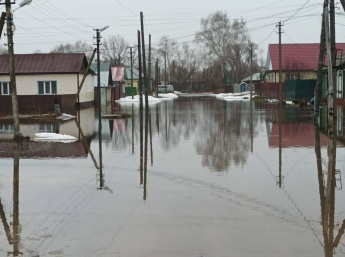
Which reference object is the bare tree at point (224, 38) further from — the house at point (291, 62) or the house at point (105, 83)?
the house at point (105, 83)

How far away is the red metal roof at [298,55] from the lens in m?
72.3

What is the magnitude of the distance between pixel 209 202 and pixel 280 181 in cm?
241

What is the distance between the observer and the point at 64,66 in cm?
4203

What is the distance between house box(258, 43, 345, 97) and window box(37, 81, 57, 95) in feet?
109

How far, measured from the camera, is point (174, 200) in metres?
8.88

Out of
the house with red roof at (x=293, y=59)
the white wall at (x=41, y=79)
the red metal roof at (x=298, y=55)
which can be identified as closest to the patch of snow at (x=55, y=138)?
the white wall at (x=41, y=79)

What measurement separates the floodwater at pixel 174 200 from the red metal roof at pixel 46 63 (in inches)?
1005

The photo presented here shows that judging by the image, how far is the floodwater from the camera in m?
6.37

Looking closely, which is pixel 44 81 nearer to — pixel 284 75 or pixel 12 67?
pixel 12 67

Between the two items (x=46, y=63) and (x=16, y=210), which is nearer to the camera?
(x=16, y=210)

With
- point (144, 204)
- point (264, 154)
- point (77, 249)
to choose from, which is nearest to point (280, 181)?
point (144, 204)

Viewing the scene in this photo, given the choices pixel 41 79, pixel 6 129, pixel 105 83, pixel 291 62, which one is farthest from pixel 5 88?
pixel 291 62

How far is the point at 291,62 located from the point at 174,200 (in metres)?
66.6

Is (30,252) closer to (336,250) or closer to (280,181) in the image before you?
(336,250)
